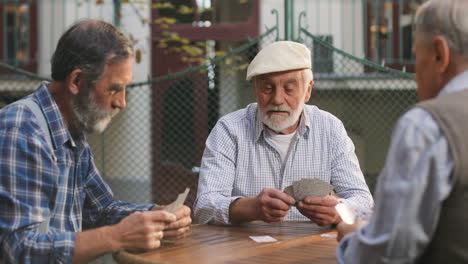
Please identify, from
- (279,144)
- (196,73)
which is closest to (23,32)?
(196,73)

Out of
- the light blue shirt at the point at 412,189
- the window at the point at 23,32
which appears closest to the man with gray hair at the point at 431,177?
the light blue shirt at the point at 412,189

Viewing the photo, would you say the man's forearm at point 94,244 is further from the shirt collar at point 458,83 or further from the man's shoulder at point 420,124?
the shirt collar at point 458,83

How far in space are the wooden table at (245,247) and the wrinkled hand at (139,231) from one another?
5cm

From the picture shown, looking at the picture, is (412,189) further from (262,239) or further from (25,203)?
(25,203)

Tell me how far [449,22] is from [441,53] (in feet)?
0.29

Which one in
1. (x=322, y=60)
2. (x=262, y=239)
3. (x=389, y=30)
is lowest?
(x=262, y=239)

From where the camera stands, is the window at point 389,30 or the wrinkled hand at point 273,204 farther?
the window at point 389,30

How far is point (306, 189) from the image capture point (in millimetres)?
2654

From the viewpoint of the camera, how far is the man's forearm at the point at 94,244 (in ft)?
6.77

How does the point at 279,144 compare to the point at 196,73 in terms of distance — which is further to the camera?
the point at 196,73

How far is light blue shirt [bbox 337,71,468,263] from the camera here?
146 cm

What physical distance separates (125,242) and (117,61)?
68cm

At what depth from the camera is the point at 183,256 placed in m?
2.19

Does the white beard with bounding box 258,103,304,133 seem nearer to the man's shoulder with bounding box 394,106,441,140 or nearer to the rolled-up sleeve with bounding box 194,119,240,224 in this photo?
the rolled-up sleeve with bounding box 194,119,240,224
